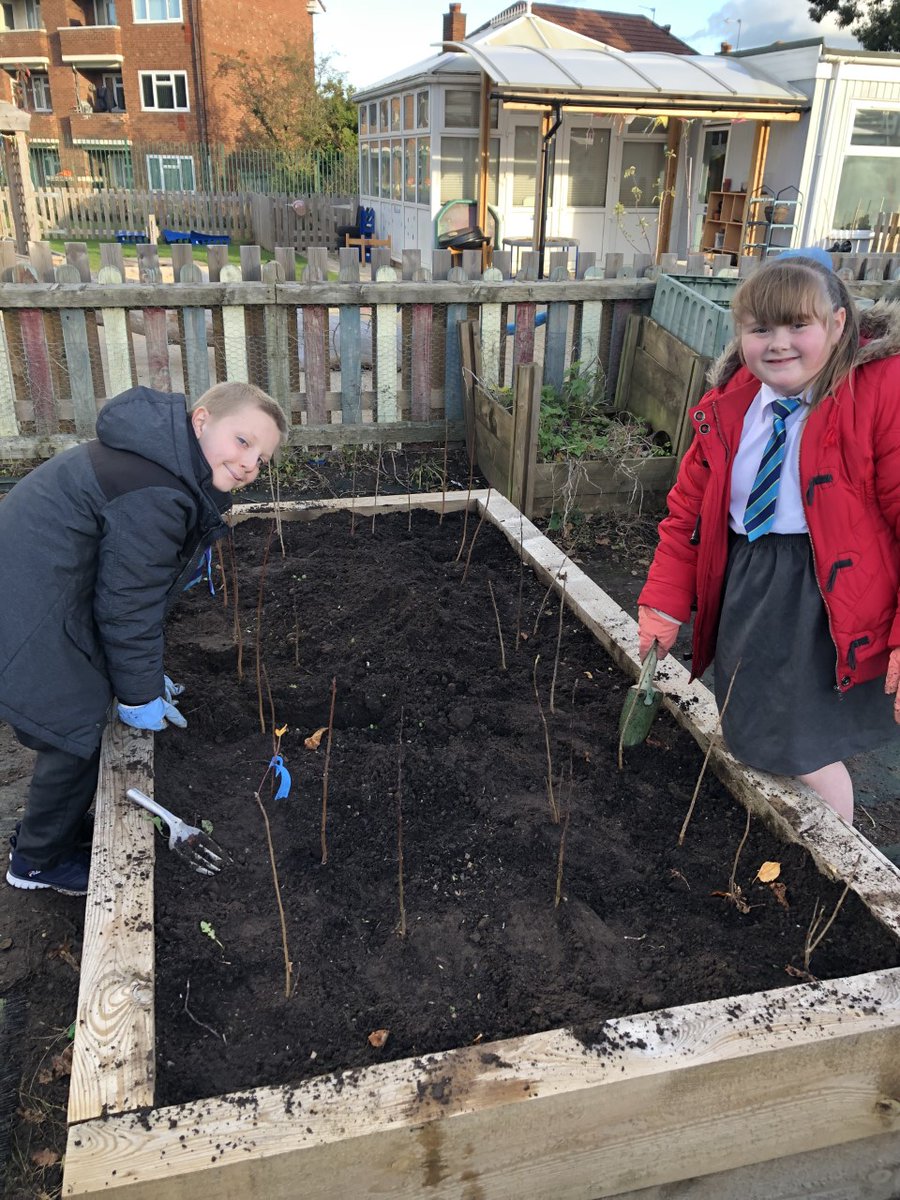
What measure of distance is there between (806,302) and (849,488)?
0.46 metres

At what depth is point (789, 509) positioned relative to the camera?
237 centimetres

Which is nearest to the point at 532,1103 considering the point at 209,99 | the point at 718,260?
the point at 718,260

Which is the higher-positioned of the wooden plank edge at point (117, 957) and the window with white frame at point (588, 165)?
the window with white frame at point (588, 165)

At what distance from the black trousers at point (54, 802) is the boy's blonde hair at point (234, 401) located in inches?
39.9

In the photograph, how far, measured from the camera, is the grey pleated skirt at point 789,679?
240cm

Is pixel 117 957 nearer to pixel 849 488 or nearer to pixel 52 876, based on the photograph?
pixel 52 876

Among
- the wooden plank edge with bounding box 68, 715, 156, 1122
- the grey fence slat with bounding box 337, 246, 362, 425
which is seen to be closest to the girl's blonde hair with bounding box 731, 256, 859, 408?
the wooden plank edge with bounding box 68, 715, 156, 1122

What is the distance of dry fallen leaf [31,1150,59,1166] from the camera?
197cm

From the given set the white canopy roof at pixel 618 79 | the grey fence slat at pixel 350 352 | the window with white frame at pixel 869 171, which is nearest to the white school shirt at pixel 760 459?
the grey fence slat at pixel 350 352

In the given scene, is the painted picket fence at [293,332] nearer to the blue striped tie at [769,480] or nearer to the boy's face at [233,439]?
the boy's face at [233,439]

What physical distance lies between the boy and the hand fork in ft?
0.82

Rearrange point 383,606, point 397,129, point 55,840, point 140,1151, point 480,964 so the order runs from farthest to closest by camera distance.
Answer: point 397,129 → point 383,606 → point 55,840 → point 480,964 → point 140,1151

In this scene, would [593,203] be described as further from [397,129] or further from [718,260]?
[718,260]

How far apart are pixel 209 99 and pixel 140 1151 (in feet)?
107
